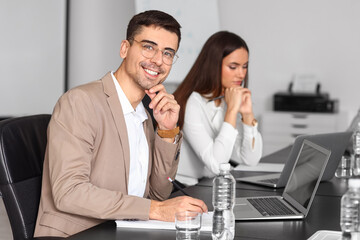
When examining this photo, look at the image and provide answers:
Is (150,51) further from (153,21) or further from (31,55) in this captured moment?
(31,55)

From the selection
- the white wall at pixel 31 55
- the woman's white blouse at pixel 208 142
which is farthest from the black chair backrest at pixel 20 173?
the white wall at pixel 31 55

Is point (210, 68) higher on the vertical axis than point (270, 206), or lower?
higher

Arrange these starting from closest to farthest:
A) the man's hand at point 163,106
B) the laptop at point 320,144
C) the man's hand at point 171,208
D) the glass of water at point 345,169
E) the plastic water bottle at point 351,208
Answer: the plastic water bottle at point 351,208
the man's hand at point 171,208
the man's hand at point 163,106
the laptop at point 320,144
the glass of water at point 345,169

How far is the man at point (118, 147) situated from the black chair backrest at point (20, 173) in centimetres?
6

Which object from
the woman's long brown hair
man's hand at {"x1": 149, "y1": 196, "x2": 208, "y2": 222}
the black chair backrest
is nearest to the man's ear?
the black chair backrest

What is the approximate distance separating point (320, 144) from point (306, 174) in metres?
0.32

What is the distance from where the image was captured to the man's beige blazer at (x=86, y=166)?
5.74 feet

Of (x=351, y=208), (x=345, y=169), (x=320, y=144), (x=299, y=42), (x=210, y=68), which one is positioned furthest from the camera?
(x=299, y=42)

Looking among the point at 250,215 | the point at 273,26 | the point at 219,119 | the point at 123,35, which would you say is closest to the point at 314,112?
the point at 273,26

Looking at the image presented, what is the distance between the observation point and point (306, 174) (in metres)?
2.06

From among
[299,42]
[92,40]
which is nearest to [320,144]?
[92,40]

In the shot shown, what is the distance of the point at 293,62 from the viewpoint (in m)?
6.14

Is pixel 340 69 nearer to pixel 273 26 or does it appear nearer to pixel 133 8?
pixel 273 26

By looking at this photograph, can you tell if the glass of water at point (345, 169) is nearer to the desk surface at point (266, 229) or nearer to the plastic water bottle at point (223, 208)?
the desk surface at point (266, 229)
